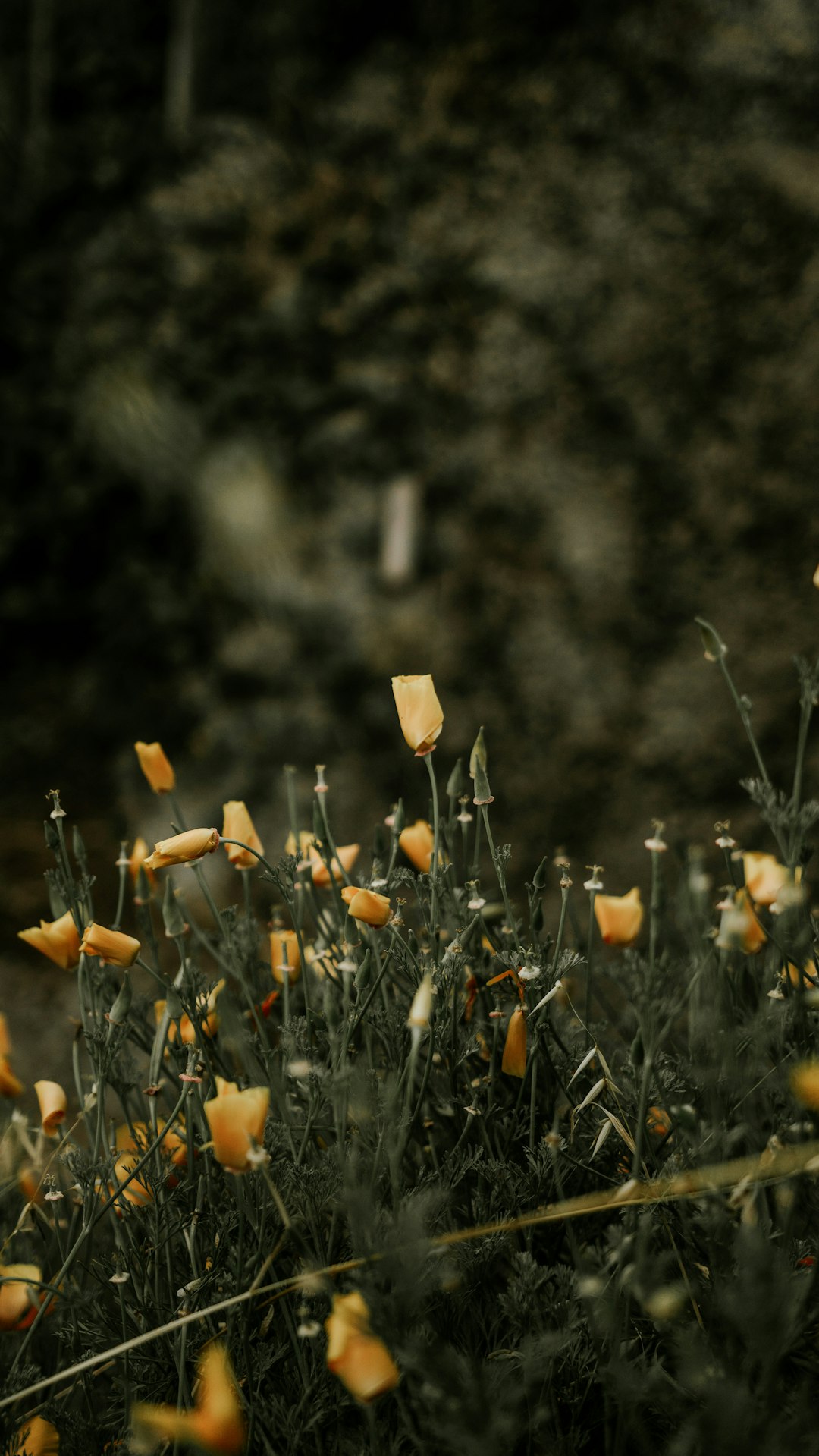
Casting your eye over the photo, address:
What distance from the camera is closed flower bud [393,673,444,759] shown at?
2.11 ft

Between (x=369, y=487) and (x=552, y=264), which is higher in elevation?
(x=552, y=264)

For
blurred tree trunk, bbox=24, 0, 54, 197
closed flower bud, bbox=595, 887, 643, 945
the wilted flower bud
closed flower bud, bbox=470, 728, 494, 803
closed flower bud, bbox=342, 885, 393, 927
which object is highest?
blurred tree trunk, bbox=24, 0, 54, 197

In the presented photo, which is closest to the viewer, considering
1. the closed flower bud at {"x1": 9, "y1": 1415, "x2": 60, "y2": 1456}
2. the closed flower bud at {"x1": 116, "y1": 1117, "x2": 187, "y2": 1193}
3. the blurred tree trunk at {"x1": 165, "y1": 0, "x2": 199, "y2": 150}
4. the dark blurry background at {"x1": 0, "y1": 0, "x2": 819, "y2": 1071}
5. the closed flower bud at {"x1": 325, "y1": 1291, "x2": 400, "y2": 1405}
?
the closed flower bud at {"x1": 325, "y1": 1291, "x2": 400, "y2": 1405}

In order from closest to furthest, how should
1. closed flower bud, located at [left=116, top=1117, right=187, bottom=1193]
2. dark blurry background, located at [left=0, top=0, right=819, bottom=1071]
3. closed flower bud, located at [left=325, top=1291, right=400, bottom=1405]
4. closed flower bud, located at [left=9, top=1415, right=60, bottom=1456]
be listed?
closed flower bud, located at [left=325, top=1291, right=400, bottom=1405] < closed flower bud, located at [left=9, top=1415, right=60, bottom=1456] < closed flower bud, located at [left=116, top=1117, right=187, bottom=1193] < dark blurry background, located at [left=0, top=0, right=819, bottom=1071]

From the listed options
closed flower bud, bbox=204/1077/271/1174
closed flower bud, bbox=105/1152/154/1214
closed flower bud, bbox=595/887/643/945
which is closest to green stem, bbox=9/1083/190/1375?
closed flower bud, bbox=105/1152/154/1214

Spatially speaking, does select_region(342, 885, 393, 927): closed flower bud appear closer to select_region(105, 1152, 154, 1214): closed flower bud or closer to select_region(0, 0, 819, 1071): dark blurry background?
select_region(105, 1152, 154, 1214): closed flower bud

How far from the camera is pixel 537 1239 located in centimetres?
60

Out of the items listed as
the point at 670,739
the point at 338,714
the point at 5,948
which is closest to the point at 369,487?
the point at 338,714

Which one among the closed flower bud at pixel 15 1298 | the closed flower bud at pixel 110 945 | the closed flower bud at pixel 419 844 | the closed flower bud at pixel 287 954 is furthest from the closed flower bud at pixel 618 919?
the closed flower bud at pixel 15 1298

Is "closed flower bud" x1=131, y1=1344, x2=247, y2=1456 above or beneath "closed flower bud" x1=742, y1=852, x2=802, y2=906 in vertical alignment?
beneath

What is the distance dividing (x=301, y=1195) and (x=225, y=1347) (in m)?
0.10

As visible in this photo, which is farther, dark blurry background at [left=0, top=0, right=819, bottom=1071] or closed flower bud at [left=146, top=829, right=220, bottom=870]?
dark blurry background at [left=0, top=0, right=819, bottom=1071]

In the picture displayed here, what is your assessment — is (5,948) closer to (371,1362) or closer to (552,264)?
(371,1362)

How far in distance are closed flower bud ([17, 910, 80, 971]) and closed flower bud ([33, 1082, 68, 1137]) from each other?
96 mm
